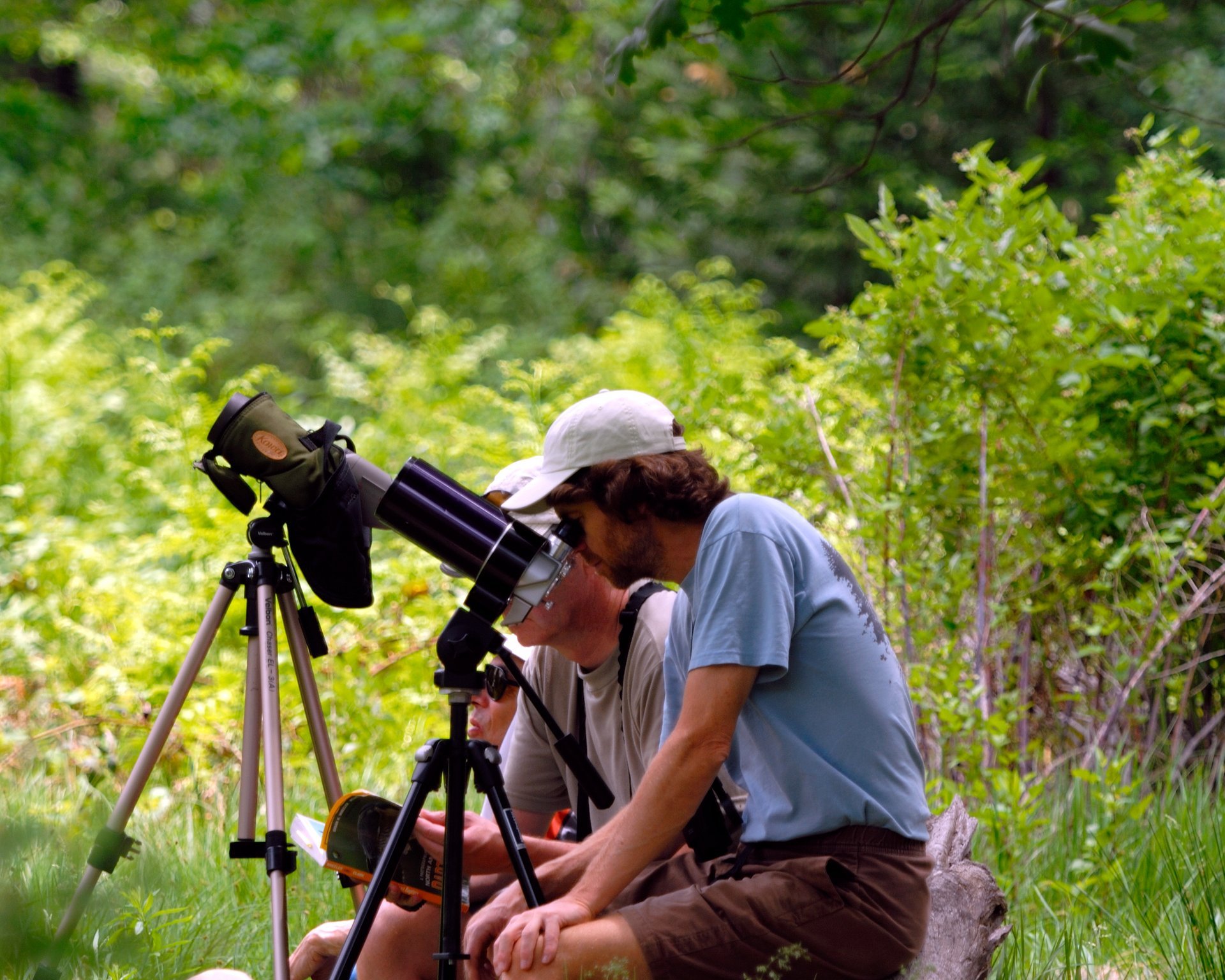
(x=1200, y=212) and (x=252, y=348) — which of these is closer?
(x=1200, y=212)

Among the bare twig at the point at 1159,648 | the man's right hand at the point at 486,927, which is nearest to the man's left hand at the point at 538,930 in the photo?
the man's right hand at the point at 486,927

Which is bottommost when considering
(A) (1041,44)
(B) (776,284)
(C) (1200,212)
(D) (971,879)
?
(D) (971,879)

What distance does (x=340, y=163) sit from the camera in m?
12.0

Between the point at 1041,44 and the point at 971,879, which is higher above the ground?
the point at 1041,44

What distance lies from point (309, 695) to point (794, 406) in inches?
77.0

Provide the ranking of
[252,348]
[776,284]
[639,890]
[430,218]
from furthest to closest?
[430,218] → [252,348] → [776,284] → [639,890]

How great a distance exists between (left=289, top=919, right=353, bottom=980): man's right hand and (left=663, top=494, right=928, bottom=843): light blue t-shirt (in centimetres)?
94

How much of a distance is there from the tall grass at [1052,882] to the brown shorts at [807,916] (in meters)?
0.66

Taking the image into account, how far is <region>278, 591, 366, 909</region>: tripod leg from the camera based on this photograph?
8.20 ft

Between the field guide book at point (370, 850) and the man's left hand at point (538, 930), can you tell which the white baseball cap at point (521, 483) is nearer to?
the field guide book at point (370, 850)

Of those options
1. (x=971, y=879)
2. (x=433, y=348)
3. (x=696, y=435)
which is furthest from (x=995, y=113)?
(x=971, y=879)

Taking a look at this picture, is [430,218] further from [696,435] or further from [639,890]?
[639,890]

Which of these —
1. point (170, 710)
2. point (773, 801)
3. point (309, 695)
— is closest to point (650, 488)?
point (773, 801)

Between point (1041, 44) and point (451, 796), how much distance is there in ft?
24.1
